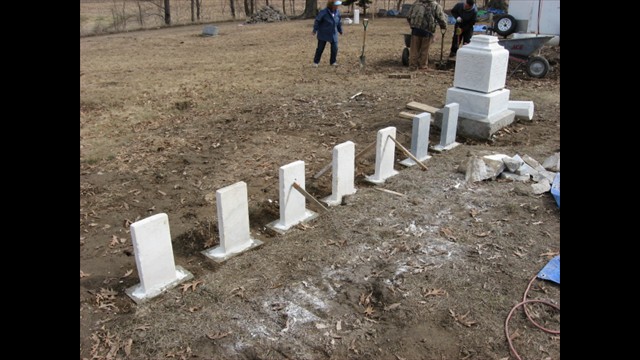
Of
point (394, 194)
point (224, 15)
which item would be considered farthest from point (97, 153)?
point (224, 15)

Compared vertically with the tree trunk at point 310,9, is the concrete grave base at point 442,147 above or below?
below

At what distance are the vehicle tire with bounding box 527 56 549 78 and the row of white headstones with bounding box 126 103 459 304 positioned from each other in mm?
5901

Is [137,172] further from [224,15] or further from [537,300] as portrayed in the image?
[224,15]

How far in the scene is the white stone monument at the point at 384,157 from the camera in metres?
5.93

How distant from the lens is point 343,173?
5543mm

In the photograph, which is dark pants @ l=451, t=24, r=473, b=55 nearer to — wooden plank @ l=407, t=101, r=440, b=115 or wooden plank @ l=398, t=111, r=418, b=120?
wooden plank @ l=407, t=101, r=440, b=115

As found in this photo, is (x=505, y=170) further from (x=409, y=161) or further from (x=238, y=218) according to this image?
(x=238, y=218)

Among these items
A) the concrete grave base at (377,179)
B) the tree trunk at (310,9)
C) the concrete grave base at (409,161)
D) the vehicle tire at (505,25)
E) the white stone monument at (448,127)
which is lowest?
the concrete grave base at (377,179)

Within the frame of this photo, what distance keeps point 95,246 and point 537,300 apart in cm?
414

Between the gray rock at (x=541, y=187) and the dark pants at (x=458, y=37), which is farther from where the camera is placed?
the dark pants at (x=458, y=37)

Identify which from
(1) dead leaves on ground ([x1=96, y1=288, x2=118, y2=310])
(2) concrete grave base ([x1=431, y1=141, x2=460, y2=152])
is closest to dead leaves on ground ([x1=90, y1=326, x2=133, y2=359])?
(1) dead leaves on ground ([x1=96, y1=288, x2=118, y2=310])

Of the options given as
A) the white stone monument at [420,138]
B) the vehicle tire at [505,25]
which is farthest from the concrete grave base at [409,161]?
the vehicle tire at [505,25]

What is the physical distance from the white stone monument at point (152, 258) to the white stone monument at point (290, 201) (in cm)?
123

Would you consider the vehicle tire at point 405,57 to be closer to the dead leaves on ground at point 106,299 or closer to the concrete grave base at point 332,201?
the concrete grave base at point 332,201
